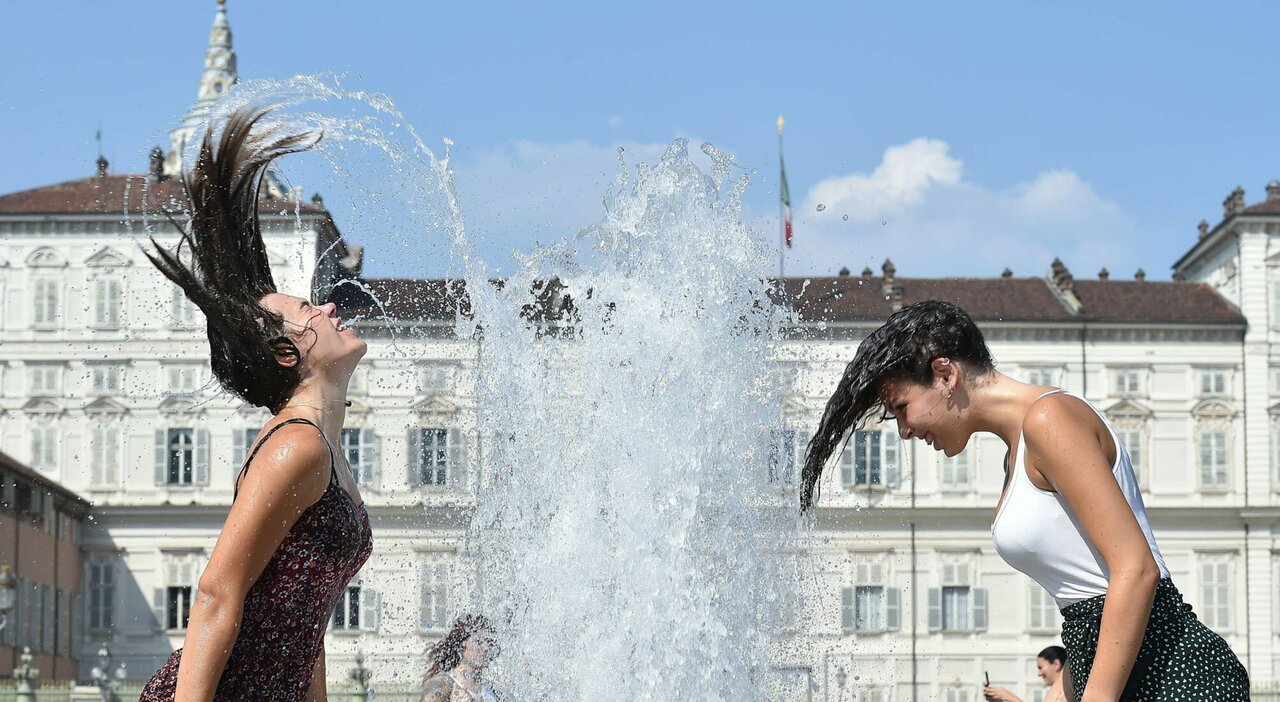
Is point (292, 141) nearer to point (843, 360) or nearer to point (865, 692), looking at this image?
point (843, 360)

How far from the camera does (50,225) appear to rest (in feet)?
155

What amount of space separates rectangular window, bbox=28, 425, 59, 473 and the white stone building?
6 centimetres

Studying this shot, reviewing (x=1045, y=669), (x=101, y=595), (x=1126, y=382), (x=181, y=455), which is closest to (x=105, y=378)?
A: (x=181, y=455)

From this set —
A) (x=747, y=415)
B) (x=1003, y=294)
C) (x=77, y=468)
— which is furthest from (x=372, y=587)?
(x=747, y=415)

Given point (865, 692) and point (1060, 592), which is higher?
point (1060, 592)

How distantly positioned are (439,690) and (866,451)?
43.8m

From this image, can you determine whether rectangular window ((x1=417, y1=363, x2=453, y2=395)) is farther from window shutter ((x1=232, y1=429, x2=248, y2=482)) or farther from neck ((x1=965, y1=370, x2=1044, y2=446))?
neck ((x1=965, y1=370, x2=1044, y2=446))

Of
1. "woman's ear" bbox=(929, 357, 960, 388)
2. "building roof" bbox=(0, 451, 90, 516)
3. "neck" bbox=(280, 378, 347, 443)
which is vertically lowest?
"building roof" bbox=(0, 451, 90, 516)

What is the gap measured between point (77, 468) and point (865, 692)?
23.9 m

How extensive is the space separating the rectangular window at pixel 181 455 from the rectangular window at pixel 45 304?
4.75m

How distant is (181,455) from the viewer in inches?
1850

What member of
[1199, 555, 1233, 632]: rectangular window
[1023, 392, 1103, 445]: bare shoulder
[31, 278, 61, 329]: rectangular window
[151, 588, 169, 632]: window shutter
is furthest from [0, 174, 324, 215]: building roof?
[1023, 392, 1103, 445]: bare shoulder

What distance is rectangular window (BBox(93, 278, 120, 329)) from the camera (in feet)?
154

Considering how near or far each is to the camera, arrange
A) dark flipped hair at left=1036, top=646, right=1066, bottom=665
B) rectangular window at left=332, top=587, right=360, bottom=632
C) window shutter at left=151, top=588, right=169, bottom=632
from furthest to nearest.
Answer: window shutter at left=151, top=588, right=169, bottom=632, rectangular window at left=332, top=587, right=360, bottom=632, dark flipped hair at left=1036, top=646, right=1066, bottom=665
